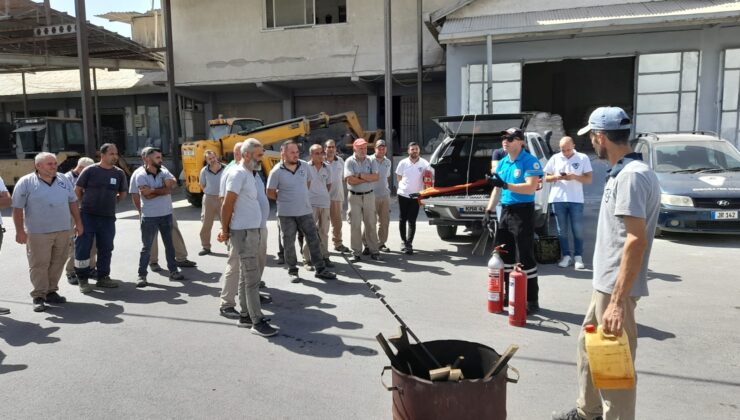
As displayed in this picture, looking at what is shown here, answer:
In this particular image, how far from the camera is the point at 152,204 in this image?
7188mm

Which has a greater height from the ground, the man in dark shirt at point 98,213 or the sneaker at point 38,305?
the man in dark shirt at point 98,213

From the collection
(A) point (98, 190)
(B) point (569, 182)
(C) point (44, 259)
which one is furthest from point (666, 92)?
(C) point (44, 259)

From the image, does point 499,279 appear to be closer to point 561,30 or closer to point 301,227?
point 301,227

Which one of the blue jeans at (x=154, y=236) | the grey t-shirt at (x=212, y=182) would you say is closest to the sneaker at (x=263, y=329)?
the blue jeans at (x=154, y=236)

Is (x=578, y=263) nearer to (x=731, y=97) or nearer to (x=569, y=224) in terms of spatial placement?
(x=569, y=224)

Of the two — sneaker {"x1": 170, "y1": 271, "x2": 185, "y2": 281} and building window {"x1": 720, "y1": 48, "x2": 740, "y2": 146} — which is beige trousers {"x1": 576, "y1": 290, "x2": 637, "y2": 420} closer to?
sneaker {"x1": 170, "y1": 271, "x2": 185, "y2": 281}

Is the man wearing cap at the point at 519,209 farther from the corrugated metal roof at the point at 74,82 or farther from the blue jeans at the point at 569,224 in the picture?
the corrugated metal roof at the point at 74,82

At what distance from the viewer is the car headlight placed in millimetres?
8461

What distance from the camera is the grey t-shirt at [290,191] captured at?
6906mm

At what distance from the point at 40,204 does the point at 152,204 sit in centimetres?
141

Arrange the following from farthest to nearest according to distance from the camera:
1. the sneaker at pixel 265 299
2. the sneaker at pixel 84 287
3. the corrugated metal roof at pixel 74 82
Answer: the corrugated metal roof at pixel 74 82
the sneaker at pixel 84 287
the sneaker at pixel 265 299

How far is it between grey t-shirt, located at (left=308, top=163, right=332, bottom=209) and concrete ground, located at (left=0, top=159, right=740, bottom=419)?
1148mm

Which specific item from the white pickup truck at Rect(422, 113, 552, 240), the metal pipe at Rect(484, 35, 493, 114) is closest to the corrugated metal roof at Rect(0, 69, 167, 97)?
the metal pipe at Rect(484, 35, 493, 114)

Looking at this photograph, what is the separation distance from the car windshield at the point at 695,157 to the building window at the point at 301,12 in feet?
46.7
